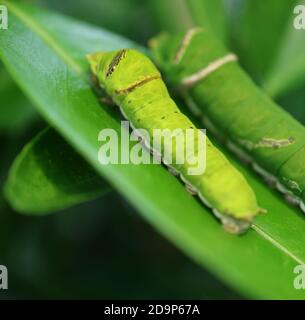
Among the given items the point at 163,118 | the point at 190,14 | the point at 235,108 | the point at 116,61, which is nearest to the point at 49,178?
the point at 163,118

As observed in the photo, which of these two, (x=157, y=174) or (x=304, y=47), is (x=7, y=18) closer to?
(x=157, y=174)

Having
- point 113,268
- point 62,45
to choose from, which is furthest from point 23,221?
point 62,45

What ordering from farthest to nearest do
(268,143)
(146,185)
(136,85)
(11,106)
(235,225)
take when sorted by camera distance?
1. (11,106)
2. (268,143)
3. (136,85)
4. (235,225)
5. (146,185)

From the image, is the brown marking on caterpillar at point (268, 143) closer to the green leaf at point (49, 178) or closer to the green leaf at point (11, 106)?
the green leaf at point (49, 178)

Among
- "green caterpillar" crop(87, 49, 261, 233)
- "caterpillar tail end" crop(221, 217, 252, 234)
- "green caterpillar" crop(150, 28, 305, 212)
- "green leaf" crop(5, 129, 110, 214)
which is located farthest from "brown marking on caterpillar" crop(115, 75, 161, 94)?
"caterpillar tail end" crop(221, 217, 252, 234)

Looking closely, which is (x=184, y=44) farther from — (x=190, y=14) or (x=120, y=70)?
(x=120, y=70)

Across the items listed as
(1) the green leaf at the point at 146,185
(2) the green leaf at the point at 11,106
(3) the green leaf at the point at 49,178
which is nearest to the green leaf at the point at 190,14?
(1) the green leaf at the point at 146,185

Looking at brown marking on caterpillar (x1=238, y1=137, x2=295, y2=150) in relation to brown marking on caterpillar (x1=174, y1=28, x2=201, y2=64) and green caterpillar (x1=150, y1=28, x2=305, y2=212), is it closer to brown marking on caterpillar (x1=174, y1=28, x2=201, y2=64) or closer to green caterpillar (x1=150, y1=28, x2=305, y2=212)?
green caterpillar (x1=150, y1=28, x2=305, y2=212)
